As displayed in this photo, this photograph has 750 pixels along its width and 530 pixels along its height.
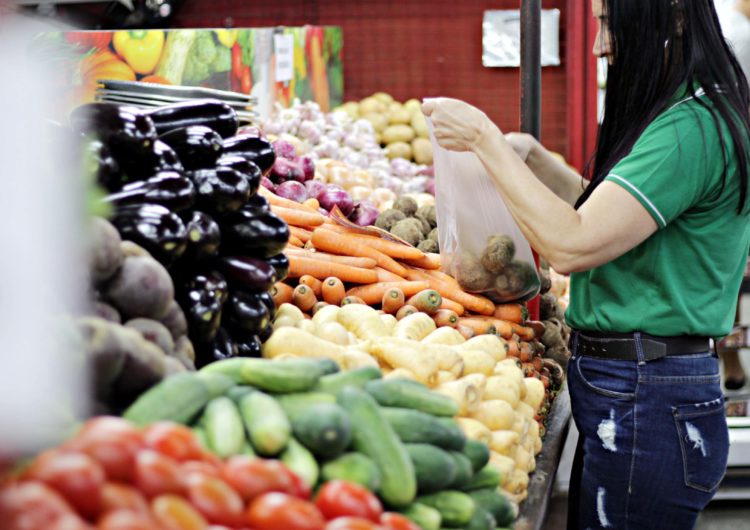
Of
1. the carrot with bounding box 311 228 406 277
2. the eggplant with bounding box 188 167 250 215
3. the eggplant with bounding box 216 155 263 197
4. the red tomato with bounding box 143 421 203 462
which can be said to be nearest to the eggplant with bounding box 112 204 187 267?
the eggplant with bounding box 188 167 250 215

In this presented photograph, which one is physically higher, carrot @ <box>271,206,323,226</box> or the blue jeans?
carrot @ <box>271,206,323,226</box>

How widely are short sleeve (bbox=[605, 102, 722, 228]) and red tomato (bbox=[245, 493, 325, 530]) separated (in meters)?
1.18

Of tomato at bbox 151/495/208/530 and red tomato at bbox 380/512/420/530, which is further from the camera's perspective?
red tomato at bbox 380/512/420/530

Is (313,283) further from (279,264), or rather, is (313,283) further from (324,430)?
(324,430)

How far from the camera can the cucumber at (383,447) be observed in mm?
1305

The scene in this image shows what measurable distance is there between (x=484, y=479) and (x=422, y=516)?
0.26 meters

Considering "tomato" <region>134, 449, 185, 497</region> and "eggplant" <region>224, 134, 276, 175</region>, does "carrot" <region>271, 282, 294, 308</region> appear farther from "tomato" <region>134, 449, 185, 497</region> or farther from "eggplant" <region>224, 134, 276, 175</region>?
"tomato" <region>134, 449, 185, 497</region>

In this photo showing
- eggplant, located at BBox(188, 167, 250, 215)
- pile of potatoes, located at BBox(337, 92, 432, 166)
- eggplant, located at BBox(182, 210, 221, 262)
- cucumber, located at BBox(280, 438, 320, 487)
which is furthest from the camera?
pile of potatoes, located at BBox(337, 92, 432, 166)

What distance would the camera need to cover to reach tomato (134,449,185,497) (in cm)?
100

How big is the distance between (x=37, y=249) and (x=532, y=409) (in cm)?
156

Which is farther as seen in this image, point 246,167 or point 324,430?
point 246,167

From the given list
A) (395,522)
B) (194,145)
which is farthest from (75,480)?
(194,145)

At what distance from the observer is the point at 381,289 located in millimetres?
2865

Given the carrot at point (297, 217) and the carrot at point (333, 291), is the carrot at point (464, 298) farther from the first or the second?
the carrot at point (297, 217)
